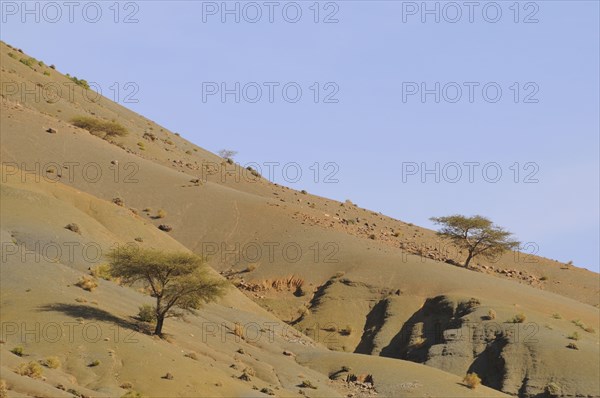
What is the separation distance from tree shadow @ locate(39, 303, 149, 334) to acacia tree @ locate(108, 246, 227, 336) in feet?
6.14

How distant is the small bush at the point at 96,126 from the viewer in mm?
93062

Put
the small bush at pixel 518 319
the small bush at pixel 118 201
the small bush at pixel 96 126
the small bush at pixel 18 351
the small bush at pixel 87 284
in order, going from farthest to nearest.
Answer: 1. the small bush at pixel 96 126
2. the small bush at pixel 118 201
3. the small bush at pixel 518 319
4. the small bush at pixel 87 284
5. the small bush at pixel 18 351

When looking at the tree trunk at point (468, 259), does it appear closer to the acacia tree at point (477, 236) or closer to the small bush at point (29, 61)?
the acacia tree at point (477, 236)

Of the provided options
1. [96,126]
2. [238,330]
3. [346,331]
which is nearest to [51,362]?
[238,330]

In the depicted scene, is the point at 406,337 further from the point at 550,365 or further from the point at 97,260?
the point at 97,260

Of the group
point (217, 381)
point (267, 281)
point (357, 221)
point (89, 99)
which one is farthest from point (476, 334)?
point (89, 99)

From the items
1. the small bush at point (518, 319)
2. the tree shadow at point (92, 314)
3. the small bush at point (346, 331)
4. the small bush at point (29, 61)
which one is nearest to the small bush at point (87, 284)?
A: the tree shadow at point (92, 314)

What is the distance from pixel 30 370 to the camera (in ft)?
115

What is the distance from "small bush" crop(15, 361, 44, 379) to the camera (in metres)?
35.0

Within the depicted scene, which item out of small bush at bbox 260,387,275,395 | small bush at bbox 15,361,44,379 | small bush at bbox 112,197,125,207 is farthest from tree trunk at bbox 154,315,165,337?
small bush at bbox 112,197,125,207

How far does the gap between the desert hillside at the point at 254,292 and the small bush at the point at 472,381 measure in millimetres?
683

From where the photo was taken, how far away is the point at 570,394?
54250mm

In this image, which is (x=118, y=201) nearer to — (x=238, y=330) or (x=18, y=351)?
(x=238, y=330)

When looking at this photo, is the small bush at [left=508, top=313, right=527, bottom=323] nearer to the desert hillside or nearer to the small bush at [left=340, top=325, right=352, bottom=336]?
the desert hillside
